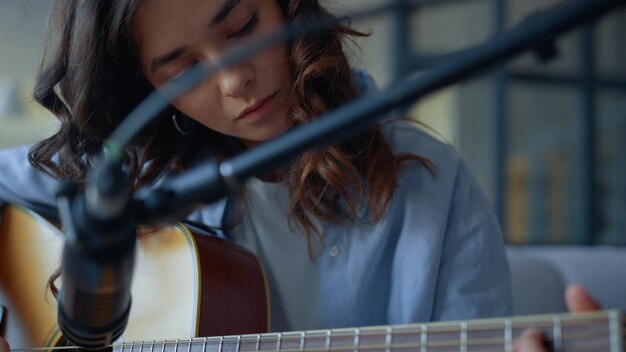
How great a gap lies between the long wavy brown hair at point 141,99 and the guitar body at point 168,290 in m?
0.11

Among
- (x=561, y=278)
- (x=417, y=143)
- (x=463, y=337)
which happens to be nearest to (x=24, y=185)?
(x=417, y=143)

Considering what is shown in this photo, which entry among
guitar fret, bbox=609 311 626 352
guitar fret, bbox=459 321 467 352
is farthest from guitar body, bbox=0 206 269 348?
guitar fret, bbox=609 311 626 352

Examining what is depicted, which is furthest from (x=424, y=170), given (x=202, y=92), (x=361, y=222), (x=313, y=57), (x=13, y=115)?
(x=13, y=115)

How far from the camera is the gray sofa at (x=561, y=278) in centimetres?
155

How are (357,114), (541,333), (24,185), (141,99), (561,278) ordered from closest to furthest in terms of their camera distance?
1. (357,114)
2. (541,333)
3. (141,99)
4. (24,185)
5. (561,278)

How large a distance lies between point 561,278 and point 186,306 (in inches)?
36.8

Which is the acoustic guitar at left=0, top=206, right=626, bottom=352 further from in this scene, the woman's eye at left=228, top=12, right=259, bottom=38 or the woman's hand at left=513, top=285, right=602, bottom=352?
the woman's eye at left=228, top=12, right=259, bottom=38

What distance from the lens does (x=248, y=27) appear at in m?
0.92

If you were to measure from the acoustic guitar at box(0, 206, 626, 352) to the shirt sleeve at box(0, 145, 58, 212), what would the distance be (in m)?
0.03

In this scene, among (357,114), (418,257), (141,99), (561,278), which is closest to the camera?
(357,114)

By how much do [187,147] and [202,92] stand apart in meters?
0.25

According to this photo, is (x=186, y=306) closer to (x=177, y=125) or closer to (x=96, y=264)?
(x=177, y=125)

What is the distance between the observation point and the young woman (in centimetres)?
93

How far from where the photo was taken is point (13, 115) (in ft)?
15.0
